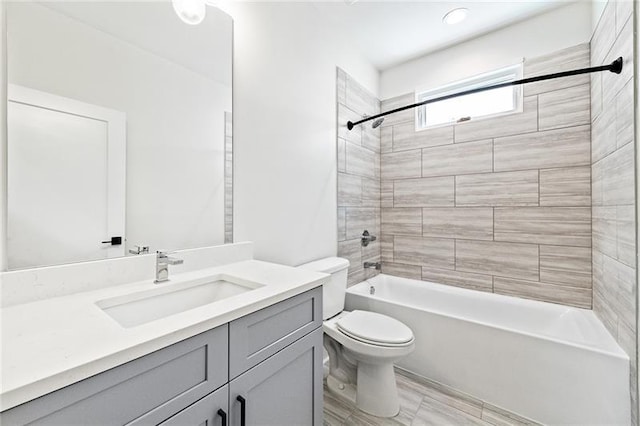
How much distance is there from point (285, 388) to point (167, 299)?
0.56m

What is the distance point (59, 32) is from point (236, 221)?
993mm

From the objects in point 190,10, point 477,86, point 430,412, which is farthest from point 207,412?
point 477,86

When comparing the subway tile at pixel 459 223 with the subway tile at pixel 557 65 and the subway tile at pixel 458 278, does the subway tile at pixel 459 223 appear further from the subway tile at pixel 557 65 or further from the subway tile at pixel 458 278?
the subway tile at pixel 557 65

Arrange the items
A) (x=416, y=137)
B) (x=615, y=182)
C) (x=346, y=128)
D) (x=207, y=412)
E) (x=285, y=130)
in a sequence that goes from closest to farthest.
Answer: (x=207, y=412)
(x=615, y=182)
(x=285, y=130)
(x=346, y=128)
(x=416, y=137)

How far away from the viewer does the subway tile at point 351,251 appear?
233 cm

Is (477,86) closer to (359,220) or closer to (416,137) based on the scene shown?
(416,137)

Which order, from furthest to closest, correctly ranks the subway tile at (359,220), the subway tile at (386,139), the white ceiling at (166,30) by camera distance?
the subway tile at (386,139), the subway tile at (359,220), the white ceiling at (166,30)

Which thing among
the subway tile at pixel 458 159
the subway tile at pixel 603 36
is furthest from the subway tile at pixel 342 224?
the subway tile at pixel 603 36

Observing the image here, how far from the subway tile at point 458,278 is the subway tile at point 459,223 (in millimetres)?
328

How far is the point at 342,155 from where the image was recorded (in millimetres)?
2359

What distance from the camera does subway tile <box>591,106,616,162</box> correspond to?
1550 millimetres

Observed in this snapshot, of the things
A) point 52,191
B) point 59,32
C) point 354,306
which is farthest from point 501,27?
point 52,191

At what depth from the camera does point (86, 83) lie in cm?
101

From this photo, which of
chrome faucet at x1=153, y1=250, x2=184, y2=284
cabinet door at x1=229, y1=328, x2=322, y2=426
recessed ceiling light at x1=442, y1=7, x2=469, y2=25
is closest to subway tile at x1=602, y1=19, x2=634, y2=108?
recessed ceiling light at x1=442, y1=7, x2=469, y2=25
